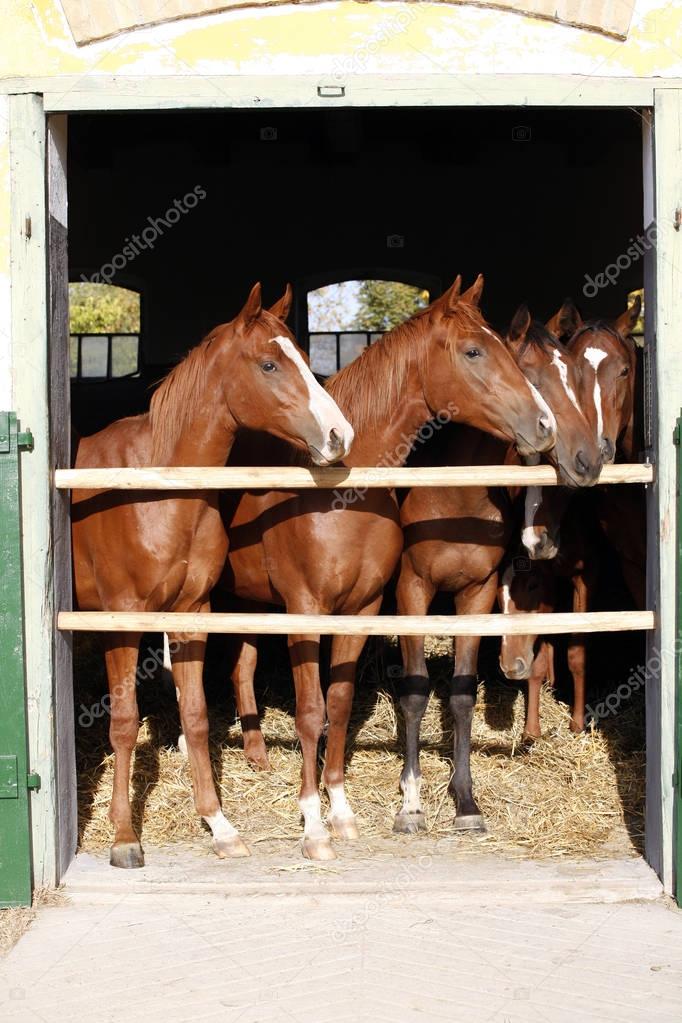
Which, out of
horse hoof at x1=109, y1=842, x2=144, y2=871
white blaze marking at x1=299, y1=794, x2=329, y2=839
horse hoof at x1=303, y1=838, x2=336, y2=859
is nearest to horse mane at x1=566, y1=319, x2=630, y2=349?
white blaze marking at x1=299, y1=794, x2=329, y2=839

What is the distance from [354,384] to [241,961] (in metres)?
2.39

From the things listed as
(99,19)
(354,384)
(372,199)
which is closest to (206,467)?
(354,384)

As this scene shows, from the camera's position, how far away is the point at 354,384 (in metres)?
4.84

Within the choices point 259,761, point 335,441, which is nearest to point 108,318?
point 259,761

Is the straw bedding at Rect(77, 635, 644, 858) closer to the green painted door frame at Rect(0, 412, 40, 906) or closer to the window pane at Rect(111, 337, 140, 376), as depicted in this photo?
the green painted door frame at Rect(0, 412, 40, 906)

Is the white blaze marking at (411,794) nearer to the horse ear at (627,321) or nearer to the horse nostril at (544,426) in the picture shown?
the horse nostril at (544,426)

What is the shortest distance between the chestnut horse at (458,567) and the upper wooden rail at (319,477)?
0.79 metres

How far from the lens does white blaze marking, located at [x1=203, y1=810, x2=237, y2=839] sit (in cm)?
468

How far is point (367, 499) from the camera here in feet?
15.6

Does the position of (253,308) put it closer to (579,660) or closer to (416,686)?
(416,686)

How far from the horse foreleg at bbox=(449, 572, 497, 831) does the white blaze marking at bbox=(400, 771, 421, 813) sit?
0.17 meters

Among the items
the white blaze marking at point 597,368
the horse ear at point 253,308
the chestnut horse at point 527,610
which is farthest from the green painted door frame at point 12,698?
the white blaze marking at point 597,368

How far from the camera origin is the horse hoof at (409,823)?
490 centimetres

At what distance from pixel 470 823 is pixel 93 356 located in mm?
15435
